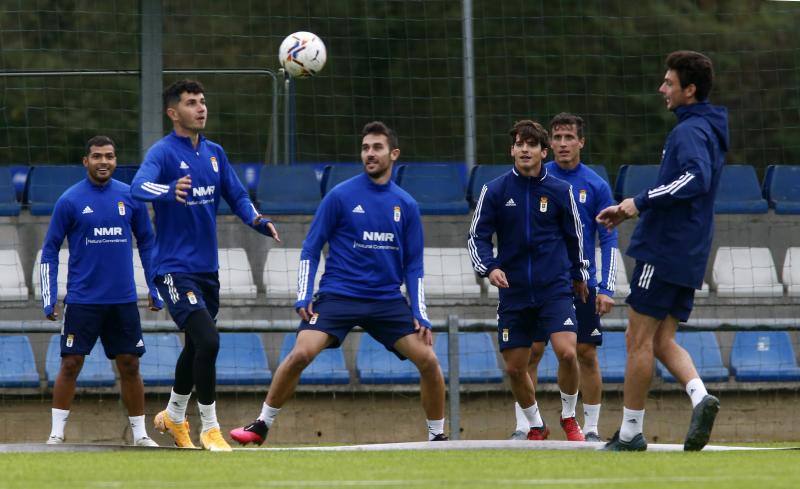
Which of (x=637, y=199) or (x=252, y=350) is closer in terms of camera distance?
(x=637, y=199)

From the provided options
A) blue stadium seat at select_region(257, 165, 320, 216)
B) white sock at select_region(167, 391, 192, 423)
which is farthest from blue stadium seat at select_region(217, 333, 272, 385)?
white sock at select_region(167, 391, 192, 423)

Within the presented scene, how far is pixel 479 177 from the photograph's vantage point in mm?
13508

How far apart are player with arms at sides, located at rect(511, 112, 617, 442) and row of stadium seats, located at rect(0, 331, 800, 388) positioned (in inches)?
86.8

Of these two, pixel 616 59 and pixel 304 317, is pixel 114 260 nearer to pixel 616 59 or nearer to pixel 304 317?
pixel 304 317

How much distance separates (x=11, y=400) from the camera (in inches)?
459

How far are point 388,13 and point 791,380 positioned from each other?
230 inches

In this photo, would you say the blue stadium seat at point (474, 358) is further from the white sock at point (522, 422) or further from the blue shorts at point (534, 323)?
the blue shorts at point (534, 323)

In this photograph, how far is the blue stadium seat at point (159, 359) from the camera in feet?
38.8

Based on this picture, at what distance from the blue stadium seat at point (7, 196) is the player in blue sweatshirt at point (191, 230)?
16.2 ft

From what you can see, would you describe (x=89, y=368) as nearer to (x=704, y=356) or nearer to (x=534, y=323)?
(x=534, y=323)

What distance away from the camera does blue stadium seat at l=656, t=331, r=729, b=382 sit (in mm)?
12047

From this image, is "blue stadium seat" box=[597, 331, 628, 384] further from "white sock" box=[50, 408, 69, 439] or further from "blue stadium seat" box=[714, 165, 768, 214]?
"white sock" box=[50, 408, 69, 439]

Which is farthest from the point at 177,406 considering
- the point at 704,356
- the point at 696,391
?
the point at 704,356

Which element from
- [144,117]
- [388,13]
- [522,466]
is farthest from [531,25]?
[522,466]
